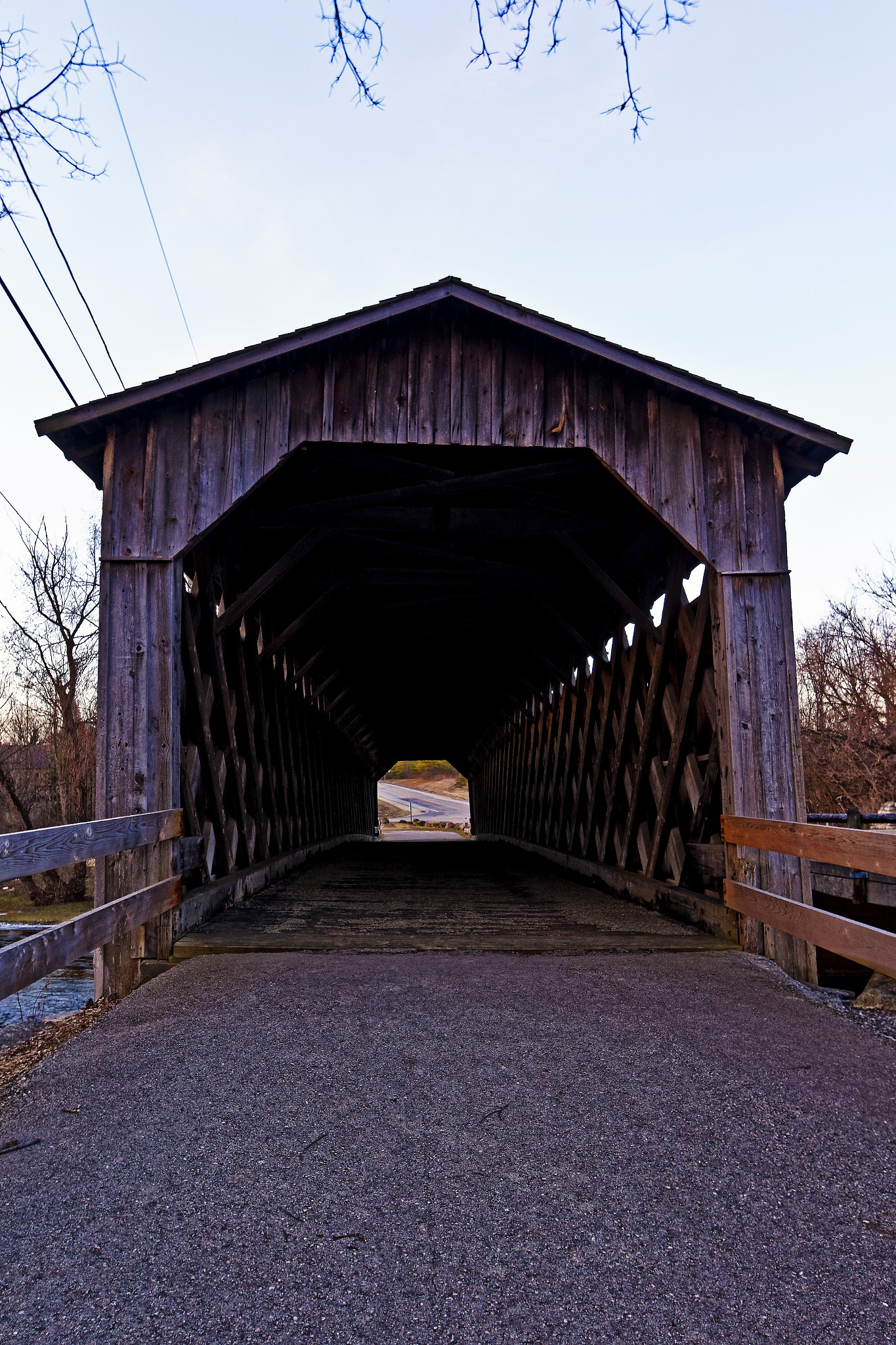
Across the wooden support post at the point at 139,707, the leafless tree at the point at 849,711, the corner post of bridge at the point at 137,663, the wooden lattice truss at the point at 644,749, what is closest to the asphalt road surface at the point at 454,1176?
the wooden support post at the point at 139,707

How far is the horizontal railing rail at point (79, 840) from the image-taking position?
9.34 feet

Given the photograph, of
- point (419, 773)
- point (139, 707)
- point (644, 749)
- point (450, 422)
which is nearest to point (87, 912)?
point (139, 707)

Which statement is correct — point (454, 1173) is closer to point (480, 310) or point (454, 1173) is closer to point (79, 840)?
point (79, 840)

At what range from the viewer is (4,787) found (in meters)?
18.1

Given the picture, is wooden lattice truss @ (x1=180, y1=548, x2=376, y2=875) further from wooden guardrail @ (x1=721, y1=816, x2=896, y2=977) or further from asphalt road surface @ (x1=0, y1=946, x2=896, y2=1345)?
wooden guardrail @ (x1=721, y1=816, x2=896, y2=977)

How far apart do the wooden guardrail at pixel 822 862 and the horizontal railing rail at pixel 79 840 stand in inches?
125

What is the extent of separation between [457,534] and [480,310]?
2426mm

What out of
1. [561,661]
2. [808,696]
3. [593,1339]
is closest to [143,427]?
[593,1339]

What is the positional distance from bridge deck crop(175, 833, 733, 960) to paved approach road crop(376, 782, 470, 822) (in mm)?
41251

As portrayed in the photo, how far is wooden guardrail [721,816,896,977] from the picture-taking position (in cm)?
314

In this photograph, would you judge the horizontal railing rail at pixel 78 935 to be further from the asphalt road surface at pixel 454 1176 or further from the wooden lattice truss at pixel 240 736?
the wooden lattice truss at pixel 240 736

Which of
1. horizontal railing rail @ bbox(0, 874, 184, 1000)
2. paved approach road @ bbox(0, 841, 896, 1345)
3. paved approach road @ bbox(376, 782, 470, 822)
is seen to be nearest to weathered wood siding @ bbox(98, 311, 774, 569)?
horizontal railing rail @ bbox(0, 874, 184, 1000)

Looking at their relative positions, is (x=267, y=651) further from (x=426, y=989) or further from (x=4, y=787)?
(x=4, y=787)

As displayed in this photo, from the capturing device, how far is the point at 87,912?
3881mm
